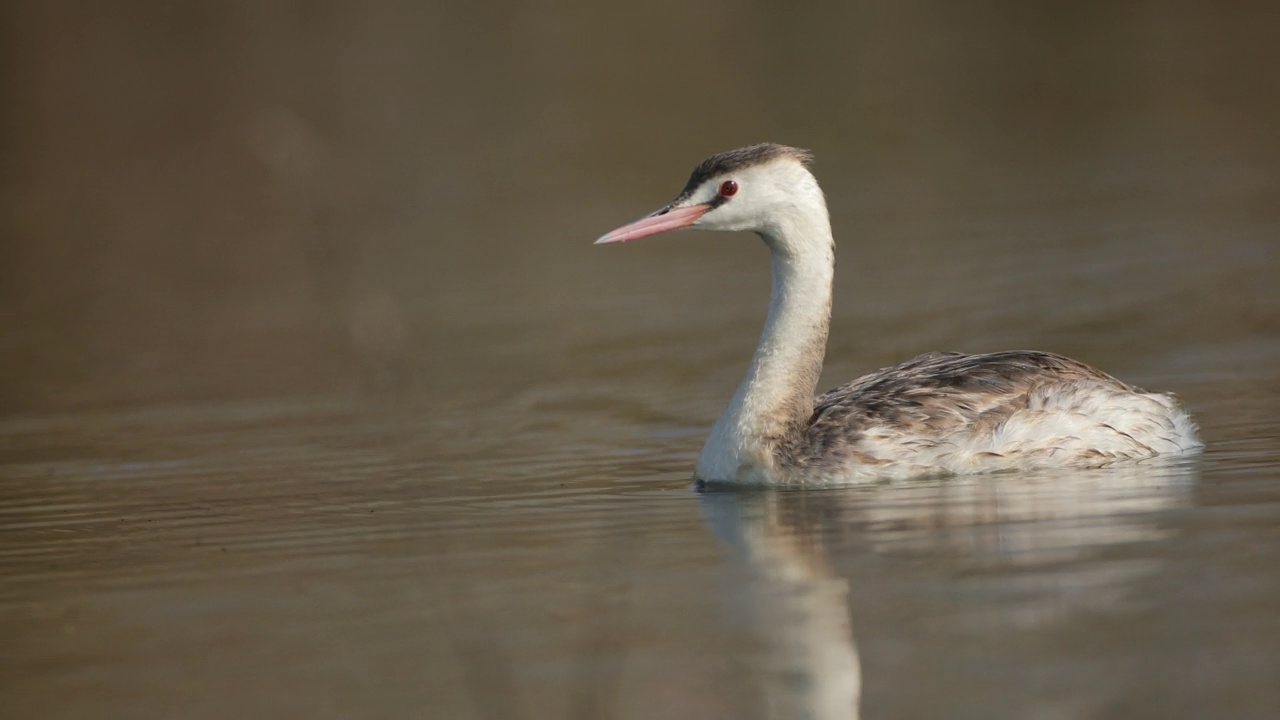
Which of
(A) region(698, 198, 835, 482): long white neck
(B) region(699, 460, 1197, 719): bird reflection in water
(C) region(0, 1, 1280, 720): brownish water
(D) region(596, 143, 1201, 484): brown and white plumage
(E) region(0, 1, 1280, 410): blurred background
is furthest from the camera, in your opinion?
(E) region(0, 1, 1280, 410): blurred background

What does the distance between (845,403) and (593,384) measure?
389cm

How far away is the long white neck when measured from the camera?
35.7ft

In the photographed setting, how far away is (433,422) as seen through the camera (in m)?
13.6

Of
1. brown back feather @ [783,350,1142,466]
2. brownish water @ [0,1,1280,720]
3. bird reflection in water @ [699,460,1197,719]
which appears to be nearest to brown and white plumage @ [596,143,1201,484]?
brown back feather @ [783,350,1142,466]

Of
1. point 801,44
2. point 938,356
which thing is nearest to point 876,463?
point 938,356

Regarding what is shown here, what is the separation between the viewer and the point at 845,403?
11.0 metres

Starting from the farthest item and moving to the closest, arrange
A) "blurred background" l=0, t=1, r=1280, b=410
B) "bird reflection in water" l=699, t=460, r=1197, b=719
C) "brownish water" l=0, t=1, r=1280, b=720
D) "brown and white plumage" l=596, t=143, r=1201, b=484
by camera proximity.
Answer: "blurred background" l=0, t=1, r=1280, b=410, "brown and white plumage" l=596, t=143, r=1201, b=484, "brownish water" l=0, t=1, r=1280, b=720, "bird reflection in water" l=699, t=460, r=1197, b=719

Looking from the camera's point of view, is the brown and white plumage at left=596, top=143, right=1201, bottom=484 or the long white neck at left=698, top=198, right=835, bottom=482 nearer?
the brown and white plumage at left=596, top=143, right=1201, bottom=484

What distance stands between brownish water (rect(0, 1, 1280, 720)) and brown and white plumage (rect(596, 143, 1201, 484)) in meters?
0.29

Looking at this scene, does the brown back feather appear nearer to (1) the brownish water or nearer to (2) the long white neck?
(2) the long white neck

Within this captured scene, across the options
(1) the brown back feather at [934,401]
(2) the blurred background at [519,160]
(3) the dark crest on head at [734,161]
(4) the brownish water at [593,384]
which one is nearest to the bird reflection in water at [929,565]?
(4) the brownish water at [593,384]

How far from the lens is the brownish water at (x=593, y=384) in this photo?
7070mm

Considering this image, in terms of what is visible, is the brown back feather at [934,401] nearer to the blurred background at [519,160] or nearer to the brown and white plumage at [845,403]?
the brown and white plumage at [845,403]

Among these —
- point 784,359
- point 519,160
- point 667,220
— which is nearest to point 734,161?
point 667,220
